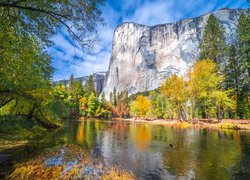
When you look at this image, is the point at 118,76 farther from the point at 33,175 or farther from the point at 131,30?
the point at 33,175

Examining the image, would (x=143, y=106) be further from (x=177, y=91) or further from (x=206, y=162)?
(x=206, y=162)

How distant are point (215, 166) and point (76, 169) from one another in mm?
8316

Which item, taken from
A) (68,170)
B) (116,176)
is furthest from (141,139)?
(116,176)

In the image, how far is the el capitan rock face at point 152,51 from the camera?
125m

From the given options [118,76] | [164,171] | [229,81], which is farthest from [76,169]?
[118,76]

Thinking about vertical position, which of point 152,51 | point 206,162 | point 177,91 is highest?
point 152,51

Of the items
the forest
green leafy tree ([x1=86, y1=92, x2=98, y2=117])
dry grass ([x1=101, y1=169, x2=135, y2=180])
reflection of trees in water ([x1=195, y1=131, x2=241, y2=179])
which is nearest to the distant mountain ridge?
the forest

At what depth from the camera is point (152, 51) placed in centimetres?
14938

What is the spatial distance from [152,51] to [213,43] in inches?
4044

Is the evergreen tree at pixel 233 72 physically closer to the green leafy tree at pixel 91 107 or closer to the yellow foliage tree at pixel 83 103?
the green leafy tree at pixel 91 107

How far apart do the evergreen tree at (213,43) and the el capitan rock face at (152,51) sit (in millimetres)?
68788

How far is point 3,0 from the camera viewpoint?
523 centimetres

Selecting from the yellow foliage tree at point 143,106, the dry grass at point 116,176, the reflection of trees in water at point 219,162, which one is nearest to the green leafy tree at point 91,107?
the yellow foliage tree at point 143,106

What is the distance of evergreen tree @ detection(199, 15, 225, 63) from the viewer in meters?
48.2
